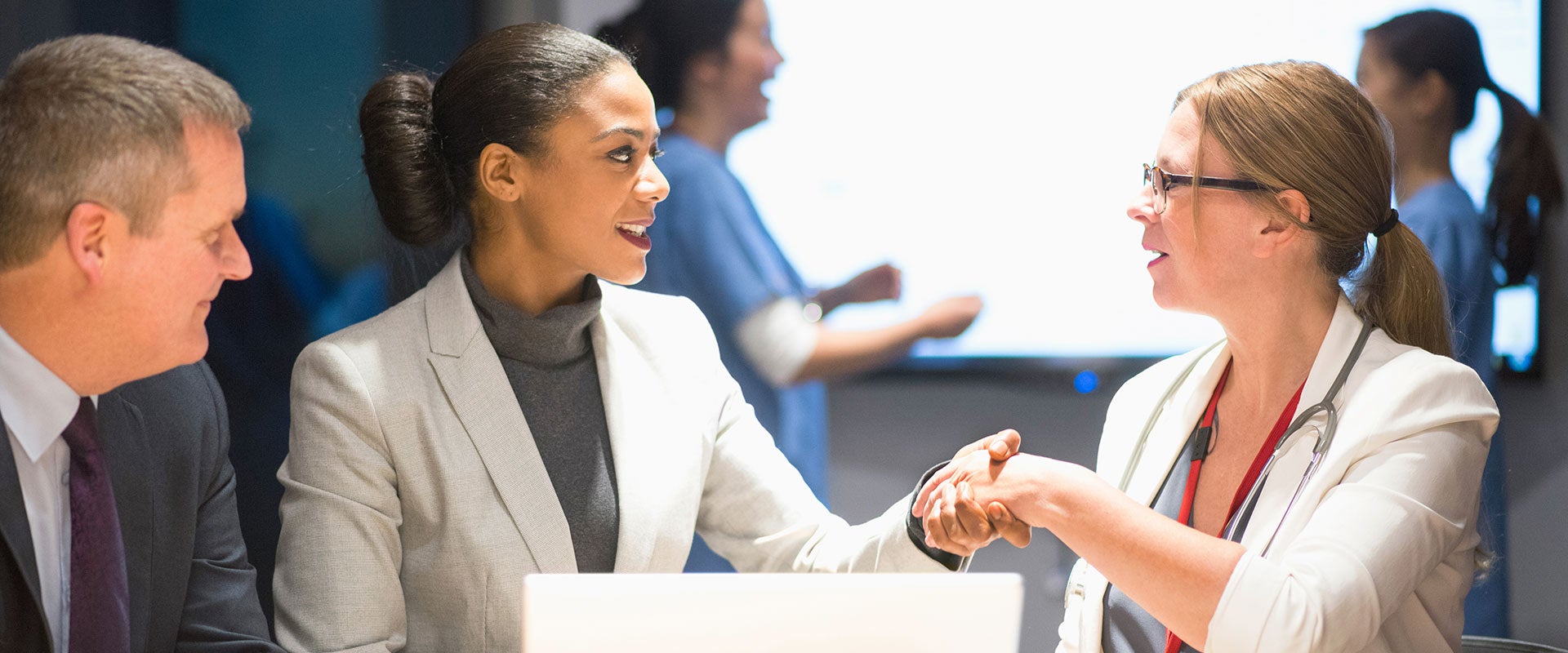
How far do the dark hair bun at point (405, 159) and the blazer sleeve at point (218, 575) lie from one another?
37 cm

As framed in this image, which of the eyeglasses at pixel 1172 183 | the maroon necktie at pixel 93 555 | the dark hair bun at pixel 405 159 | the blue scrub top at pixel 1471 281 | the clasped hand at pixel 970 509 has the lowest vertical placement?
the blue scrub top at pixel 1471 281

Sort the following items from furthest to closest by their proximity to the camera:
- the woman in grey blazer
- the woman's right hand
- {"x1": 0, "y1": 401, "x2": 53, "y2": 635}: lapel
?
1. the woman's right hand
2. the woman in grey blazer
3. {"x1": 0, "y1": 401, "x2": 53, "y2": 635}: lapel

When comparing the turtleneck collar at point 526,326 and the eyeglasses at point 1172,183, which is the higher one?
the eyeglasses at point 1172,183

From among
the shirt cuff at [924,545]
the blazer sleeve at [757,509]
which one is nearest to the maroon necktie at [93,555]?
the blazer sleeve at [757,509]

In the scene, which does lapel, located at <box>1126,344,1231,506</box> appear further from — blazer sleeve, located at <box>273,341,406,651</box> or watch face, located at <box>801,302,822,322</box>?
watch face, located at <box>801,302,822,322</box>

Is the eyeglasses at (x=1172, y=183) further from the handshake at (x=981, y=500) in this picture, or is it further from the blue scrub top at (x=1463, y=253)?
the blue scrub top at (x=1463, y=253)

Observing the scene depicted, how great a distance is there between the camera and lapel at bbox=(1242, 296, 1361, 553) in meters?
1.61

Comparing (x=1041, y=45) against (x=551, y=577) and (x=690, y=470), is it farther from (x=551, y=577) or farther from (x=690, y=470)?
(x=551, y=577)

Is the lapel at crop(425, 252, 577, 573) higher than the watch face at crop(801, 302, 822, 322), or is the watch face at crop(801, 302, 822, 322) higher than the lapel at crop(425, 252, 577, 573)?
the lapel at crop(425, 252, 577, 573)

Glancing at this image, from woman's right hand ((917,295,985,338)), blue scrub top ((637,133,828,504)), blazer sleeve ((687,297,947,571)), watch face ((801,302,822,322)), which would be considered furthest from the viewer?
woman's right hand ((917,295,985,338))

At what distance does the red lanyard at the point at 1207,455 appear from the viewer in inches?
67.6

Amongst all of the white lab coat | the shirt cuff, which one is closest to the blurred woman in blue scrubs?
the shirt cuff

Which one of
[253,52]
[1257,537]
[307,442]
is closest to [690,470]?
[307,442]

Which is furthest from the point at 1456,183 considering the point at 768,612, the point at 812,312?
the point at 768,612
